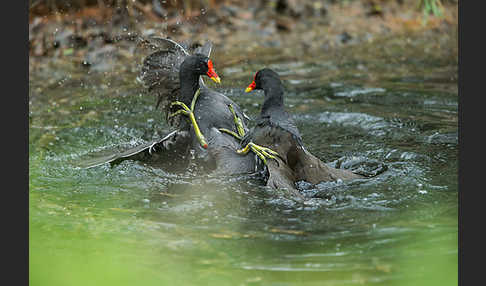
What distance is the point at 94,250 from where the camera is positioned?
3217 millimetres

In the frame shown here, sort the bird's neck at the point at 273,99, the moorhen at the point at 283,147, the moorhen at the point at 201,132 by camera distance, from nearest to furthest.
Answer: the moorhen at the point at 283,147 < the bird's neck at the point at 273,99 < the moorhen at the point at 201,132

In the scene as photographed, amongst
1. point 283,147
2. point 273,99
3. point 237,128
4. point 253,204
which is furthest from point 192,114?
point 253,204

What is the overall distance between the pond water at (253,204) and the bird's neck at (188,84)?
65cm

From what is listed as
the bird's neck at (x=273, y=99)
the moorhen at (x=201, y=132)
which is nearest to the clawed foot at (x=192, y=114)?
the moorhen at (x=201, y=132)

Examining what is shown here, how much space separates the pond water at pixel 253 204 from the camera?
118 inches

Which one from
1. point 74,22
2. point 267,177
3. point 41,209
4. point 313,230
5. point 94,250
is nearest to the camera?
point 94,250

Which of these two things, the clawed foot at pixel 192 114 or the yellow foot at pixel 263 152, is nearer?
the yellow foot at pixel 263 152

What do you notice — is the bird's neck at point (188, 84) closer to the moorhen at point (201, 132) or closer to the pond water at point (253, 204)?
the moorhen at point (201, 132)

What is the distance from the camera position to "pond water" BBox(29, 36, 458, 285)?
3.00 meters

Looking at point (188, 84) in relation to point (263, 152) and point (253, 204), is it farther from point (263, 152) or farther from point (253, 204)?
point (253, 204)

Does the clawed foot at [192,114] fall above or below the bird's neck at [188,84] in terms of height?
below

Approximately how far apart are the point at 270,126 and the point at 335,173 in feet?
1.97

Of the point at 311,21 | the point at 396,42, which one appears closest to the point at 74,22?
the point at 311,21

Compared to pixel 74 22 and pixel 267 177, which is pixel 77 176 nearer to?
pixel 267 177
